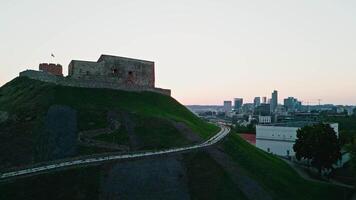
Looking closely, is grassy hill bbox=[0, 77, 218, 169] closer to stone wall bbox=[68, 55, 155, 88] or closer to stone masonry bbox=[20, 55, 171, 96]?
stone masonry bbox=[20, 55, 171, 96]

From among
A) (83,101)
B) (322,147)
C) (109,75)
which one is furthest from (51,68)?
(322,147)

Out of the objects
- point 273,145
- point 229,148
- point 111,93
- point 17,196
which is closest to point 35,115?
point 111,93

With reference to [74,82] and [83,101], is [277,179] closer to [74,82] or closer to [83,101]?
[83,101]

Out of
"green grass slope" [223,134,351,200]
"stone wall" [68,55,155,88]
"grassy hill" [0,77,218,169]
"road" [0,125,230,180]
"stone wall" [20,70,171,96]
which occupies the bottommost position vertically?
"green grass slope" [223,134,351,200]

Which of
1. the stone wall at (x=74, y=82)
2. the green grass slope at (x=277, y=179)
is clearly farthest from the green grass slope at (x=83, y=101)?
the green grass slope at (x=277, y=179)

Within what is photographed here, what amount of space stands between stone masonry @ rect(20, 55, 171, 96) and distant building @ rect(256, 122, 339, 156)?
29981 millimetres

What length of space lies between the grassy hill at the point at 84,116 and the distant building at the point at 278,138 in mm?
29376

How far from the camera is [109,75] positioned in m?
69.4

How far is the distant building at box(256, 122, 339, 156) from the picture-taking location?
84.4 metres

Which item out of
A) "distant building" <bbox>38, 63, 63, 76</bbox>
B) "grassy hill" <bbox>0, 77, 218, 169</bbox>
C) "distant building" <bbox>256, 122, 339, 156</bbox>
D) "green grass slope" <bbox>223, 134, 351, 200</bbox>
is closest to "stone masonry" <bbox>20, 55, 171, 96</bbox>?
"distant building" <bbox>38, 63, 63, 76</bbox>

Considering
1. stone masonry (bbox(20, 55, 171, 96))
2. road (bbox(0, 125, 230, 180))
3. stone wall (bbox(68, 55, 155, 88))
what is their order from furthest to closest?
stone wall (bbox(68, 55, 155, 88)), stone masonry (bbox(20, 55, 171, 96)), road (bbox(0, 125, 230, 180))

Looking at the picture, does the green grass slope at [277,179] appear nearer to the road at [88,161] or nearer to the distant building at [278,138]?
the road at [88,161]

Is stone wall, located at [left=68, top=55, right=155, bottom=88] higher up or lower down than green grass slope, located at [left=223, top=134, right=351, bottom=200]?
higher up

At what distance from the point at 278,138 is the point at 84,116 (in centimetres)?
5193
